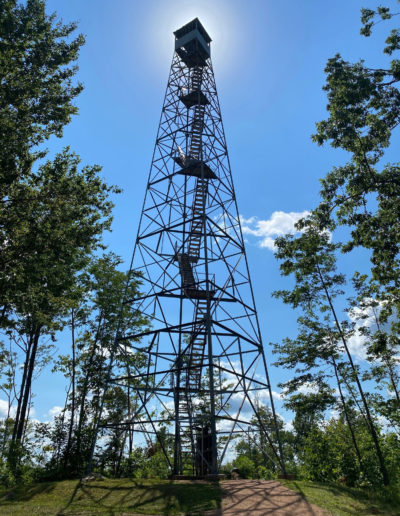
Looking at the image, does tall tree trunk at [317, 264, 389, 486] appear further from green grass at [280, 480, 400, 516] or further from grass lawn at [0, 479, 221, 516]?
grass lawn at [0, 479, 221, 516]

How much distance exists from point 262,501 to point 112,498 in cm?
340

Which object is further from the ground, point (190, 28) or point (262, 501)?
point (190, 28)

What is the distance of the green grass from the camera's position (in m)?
7.62

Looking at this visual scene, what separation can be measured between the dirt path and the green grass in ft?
1.06

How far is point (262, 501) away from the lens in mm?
7801

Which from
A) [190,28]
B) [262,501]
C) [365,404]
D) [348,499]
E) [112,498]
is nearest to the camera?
[262,501]

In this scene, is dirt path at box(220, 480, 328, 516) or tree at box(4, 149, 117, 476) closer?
dirt path at box(220, 480, 328, 516)

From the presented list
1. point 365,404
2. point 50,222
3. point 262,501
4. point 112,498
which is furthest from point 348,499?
point 50,222

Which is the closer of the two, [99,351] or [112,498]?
[112,498]

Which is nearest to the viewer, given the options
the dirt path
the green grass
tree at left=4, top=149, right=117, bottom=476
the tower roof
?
the dirt path

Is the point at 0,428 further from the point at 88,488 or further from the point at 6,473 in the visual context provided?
the point at 88,488

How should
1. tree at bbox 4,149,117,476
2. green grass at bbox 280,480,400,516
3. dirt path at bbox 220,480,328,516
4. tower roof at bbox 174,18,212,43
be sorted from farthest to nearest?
tower roof at bbox 174,18,212,43 < tree at bbox 4,149,117,476 < green grass at bbox 280,480,400,516 < dirt path at bbox 220,480,328,516

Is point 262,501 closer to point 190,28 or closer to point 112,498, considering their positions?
point 112,498

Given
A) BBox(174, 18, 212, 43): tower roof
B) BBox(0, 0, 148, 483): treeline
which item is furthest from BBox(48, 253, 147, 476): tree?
BBox(174, 18, 212, 43): tower roof
